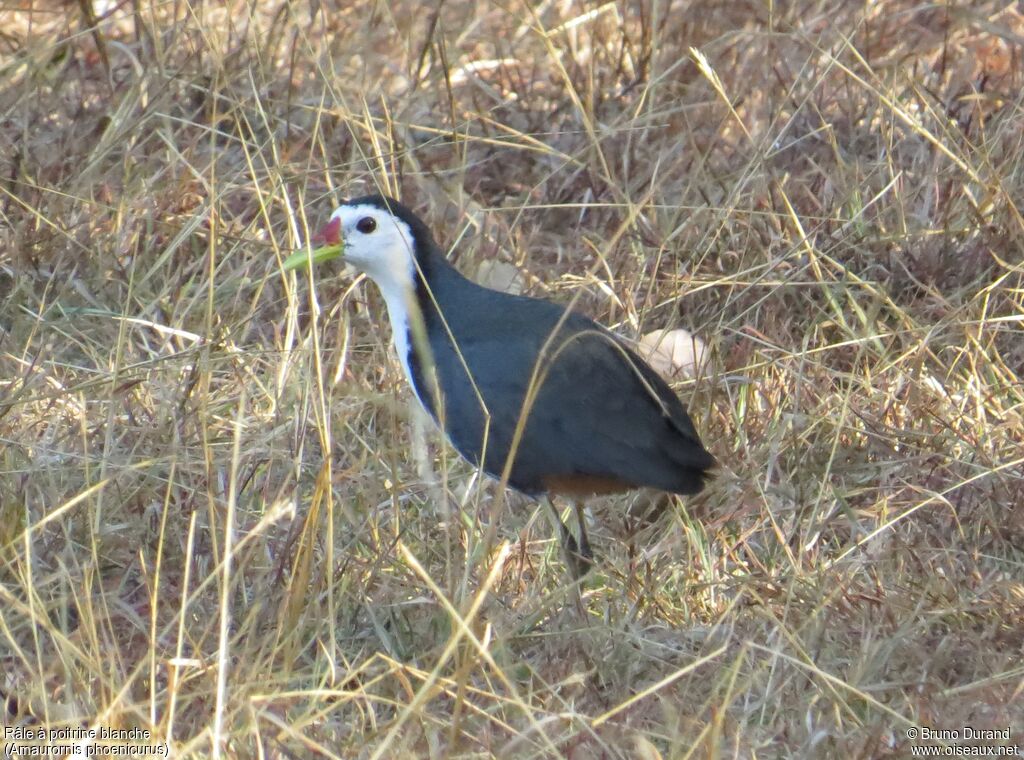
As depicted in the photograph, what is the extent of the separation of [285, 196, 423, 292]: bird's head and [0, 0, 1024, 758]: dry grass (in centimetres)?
11

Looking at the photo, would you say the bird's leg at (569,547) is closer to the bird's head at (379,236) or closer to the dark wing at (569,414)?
the dark wing at (569,414)

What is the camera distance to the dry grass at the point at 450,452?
2699 mm

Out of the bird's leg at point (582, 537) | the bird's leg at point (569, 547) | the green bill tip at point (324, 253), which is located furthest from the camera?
the green bill tip at point (324, 253)

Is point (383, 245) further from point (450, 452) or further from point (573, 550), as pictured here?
point (573, 550)

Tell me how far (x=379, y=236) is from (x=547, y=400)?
64 cm

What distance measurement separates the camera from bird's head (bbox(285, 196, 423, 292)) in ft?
12.2

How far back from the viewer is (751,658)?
296 centimetres

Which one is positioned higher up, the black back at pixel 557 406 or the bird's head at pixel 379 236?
the bird's head at pixel 379 236

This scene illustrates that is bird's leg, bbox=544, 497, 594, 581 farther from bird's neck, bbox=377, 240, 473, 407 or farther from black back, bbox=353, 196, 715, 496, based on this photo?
bird's neck, bbox=377, 240, 473, 407

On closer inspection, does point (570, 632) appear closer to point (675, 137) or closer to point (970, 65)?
point (675, 137)

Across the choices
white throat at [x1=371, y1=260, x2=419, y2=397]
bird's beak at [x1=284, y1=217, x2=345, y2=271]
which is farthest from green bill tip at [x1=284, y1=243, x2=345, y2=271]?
white throat at [x1=371, y1=260, x2=419, y2=397]
